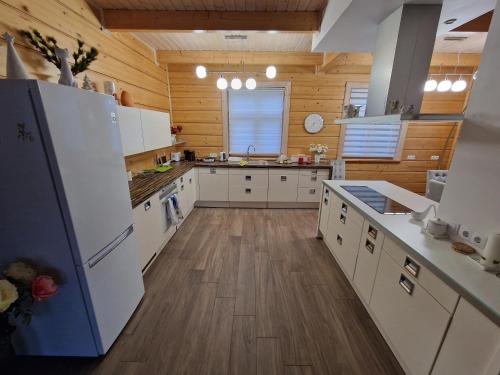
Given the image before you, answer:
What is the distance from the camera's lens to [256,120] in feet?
14.3

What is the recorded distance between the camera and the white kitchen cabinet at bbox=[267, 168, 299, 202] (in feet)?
13.0

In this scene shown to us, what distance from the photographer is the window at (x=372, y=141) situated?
4332mm

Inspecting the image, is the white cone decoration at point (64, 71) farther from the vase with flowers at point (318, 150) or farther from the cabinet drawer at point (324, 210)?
the vase with flowers at point (318, 150)

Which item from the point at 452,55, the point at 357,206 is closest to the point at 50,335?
the point at 357,206

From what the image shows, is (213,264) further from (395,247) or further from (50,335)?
(395,247)

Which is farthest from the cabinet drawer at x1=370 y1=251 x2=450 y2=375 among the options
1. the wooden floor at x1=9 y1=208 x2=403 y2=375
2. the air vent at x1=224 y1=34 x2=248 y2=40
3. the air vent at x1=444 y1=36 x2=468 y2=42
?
the air vent at x1=444 y1=36 x2=468 y2=42

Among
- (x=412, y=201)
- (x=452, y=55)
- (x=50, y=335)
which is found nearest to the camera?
(x=50, y=335)

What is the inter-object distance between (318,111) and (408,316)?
3712mm

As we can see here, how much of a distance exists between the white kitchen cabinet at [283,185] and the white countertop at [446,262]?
2038 mm

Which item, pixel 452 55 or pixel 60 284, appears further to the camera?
pixel 452 55

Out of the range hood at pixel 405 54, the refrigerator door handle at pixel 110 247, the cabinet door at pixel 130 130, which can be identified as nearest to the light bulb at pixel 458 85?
the range hood at pixel 405 54

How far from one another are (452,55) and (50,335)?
5942 millimetres

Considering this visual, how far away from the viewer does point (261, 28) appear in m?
2.36

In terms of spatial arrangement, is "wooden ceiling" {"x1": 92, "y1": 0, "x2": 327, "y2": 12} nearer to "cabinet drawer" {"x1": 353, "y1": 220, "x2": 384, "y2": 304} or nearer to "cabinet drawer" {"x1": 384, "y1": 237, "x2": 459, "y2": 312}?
"cabinet drawer" {"x1": 353, "y1": 220, "x2": 384, "y2": 304}
